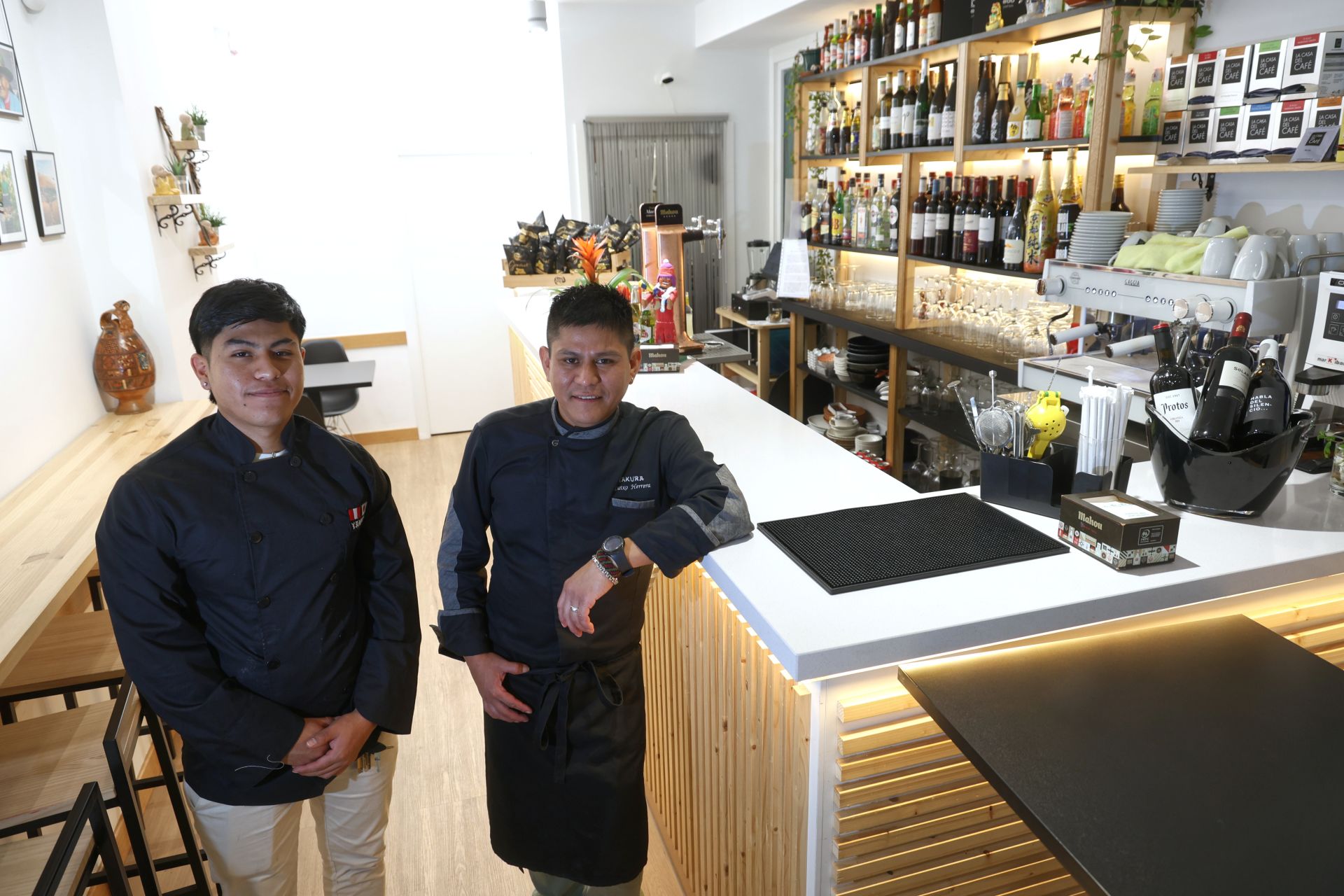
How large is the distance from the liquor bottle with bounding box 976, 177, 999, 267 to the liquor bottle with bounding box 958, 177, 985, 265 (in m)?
0.03

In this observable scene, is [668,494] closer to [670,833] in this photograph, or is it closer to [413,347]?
[670,833]

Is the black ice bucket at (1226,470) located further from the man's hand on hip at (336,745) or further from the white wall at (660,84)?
the white wall at (660,84)

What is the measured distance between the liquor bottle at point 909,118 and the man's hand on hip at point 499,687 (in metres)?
3.32

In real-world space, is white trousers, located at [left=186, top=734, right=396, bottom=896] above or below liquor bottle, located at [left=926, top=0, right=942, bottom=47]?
below

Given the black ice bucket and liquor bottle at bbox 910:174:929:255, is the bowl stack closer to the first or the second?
liquor bottle at bbox 910:174:929:255

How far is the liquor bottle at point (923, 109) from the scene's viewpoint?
408cm

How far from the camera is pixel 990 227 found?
3.66 m

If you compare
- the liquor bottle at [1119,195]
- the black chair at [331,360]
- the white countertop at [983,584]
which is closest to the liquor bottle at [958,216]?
the liquor bottle at [1119,195]

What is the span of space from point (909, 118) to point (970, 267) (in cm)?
86

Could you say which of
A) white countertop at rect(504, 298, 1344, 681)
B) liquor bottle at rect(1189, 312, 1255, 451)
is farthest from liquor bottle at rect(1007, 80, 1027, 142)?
liquor bottle at rect(1189, 312, 1255, 451)

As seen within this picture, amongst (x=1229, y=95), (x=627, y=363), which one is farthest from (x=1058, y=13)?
(x=627, y=363)

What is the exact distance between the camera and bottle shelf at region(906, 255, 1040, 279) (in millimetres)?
3484

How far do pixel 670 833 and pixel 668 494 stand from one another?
1196 millimetres

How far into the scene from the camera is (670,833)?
244 cm
